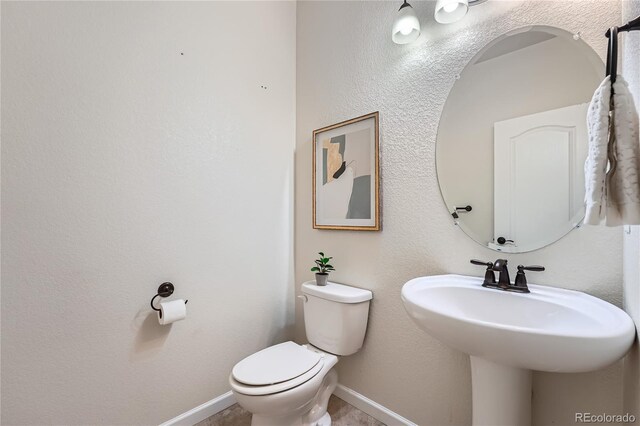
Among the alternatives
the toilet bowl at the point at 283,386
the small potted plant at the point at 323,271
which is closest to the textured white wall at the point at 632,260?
the toilet bowl at the point at 283,386

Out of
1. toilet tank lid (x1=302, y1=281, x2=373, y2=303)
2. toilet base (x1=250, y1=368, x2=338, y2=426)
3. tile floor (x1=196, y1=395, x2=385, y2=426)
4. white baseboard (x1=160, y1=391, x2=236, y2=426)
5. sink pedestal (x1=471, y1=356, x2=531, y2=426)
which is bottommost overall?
tile floor (x1=196, y1=395, x2=385, y2=426)

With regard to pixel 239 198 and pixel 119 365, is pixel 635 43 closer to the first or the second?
pixel 239 198

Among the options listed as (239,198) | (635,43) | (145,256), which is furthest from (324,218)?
(635,43)

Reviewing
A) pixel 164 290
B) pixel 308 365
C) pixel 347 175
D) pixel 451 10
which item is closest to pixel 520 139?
pixel 451 10

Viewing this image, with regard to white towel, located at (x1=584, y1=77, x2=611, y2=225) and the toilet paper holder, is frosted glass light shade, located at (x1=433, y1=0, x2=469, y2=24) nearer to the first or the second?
white towel, located at (x1=584, y1=77, x2=611, y2=225)

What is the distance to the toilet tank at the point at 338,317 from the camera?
4.77 feet

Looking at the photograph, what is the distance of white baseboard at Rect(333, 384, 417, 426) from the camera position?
140 centimetres

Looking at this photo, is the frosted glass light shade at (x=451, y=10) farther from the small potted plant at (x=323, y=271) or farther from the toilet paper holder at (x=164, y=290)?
the toilet paper holder at (x=164, y=290)

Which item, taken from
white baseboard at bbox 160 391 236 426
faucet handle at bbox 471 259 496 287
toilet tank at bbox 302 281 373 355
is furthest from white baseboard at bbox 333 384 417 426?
faucet handle at bbox 471 259 496 287

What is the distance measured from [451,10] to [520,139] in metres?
0.64

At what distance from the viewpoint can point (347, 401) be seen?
5.33 feet

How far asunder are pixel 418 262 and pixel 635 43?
3.31 feet

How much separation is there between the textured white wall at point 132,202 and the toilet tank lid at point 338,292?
1.29ft

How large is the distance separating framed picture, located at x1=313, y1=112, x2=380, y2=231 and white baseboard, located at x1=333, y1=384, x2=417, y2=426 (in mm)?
961
